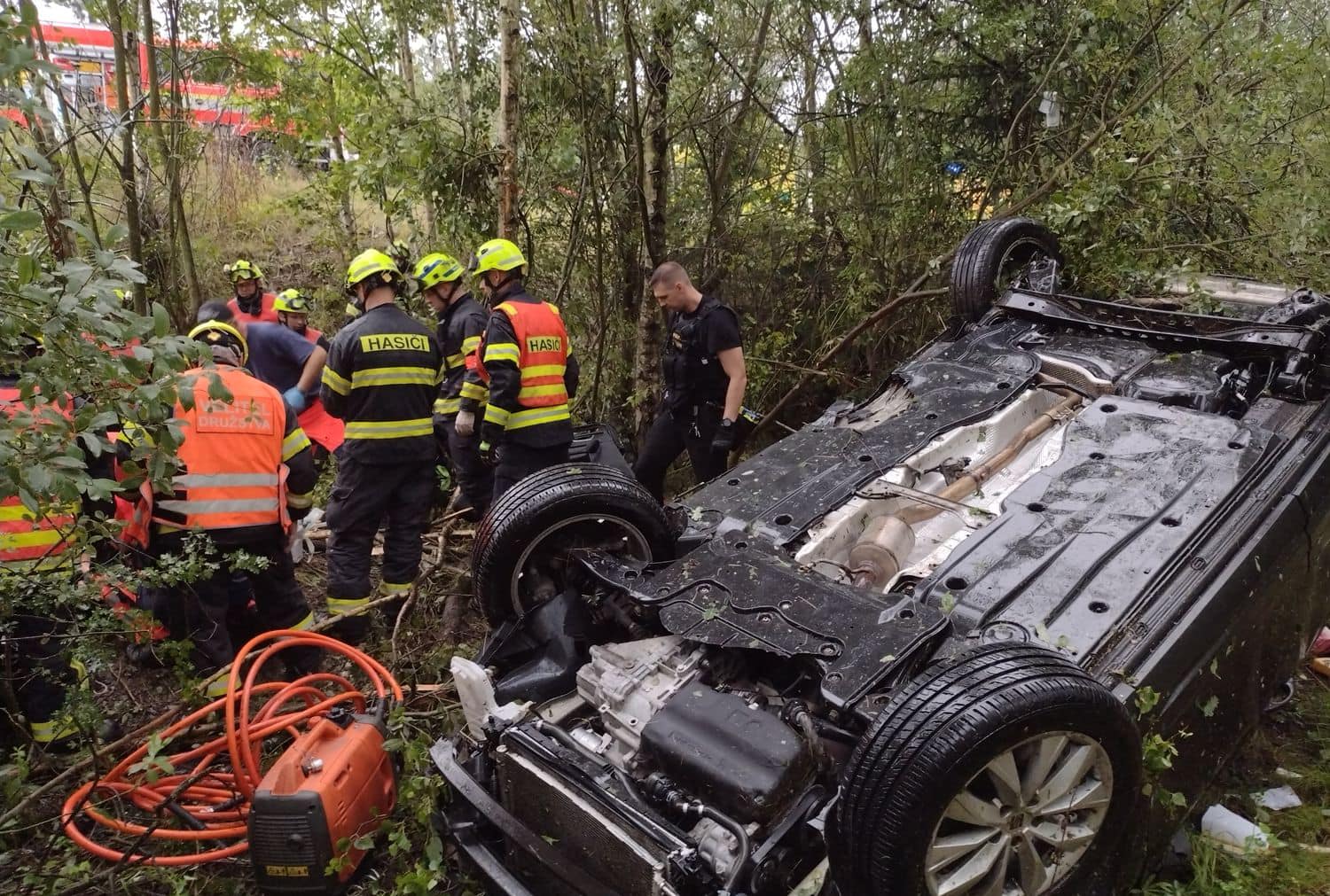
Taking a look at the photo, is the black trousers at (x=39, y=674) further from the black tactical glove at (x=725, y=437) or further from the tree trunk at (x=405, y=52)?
the tree trunk at (x=405, y=52)

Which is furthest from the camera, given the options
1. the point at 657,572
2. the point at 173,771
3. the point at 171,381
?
the point at 173,771

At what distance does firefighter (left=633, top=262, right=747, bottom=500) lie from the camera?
4.82m

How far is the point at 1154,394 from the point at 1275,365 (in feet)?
1.63

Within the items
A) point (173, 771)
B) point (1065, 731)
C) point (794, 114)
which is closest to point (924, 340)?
point (794, 114)

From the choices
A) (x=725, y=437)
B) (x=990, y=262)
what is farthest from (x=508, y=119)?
(x=990, y=262)

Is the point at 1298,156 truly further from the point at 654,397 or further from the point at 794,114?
the point at 654,397

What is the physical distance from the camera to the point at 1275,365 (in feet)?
11.6

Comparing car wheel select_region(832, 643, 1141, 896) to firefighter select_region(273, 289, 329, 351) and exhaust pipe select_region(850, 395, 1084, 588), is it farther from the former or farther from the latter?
firefighter select_region(273, 289, 329, 351)

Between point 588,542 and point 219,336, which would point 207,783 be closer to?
point 588,542

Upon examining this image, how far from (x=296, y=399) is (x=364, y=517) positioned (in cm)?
177

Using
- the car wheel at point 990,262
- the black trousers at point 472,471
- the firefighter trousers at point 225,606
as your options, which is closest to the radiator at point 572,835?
the firefighter trousers at point 225,606

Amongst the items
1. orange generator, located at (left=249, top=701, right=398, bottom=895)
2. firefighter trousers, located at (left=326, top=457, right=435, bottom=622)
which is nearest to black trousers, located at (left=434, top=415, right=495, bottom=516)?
firefighter trousers, located at (left=326, top=457, right=435, bottom=622)

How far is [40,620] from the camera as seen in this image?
3.40 meters

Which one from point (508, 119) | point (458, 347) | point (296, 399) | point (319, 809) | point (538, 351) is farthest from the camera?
point (296, 399)
